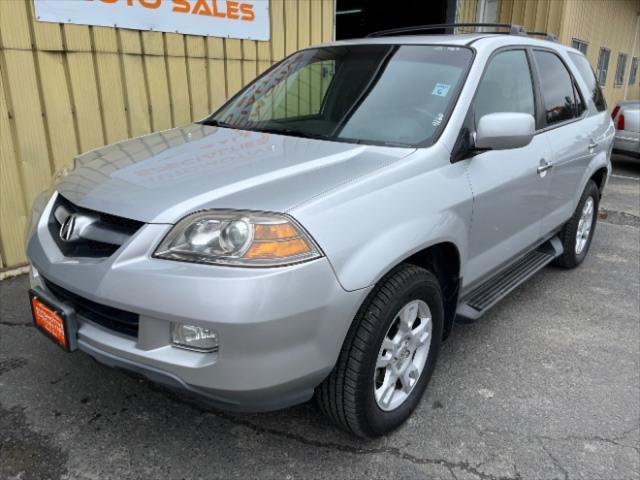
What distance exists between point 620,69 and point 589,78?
13.1 meters

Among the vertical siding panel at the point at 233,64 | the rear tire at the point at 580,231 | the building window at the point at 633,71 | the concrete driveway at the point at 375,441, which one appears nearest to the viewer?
the concrete driveway at the point at 375,441

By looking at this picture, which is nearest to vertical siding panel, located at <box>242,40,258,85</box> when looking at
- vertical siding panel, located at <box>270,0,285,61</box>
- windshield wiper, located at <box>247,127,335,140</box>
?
vertical siding panel, located at <box>270,0,285,61</box>

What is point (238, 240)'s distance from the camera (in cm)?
189

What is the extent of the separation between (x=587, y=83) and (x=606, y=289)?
5.41ft

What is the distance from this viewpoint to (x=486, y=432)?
249 cm

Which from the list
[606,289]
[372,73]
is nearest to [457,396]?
[372,73]

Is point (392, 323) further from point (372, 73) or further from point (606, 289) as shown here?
point (606, 289)

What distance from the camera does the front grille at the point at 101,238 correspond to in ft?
6.55

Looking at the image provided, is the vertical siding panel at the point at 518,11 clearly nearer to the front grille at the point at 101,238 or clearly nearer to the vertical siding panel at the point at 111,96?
the vertical siding panel at the point at 111,96

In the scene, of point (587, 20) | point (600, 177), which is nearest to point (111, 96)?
point (600, 177)

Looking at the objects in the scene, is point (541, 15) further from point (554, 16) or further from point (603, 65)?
point (603, 65)

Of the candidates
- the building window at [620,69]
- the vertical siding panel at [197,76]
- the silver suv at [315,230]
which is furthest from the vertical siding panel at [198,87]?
the building window at [620,69]

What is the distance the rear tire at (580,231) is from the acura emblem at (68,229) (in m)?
3.57

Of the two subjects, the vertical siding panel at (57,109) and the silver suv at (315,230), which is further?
the vertical siding panel at (57,109)
